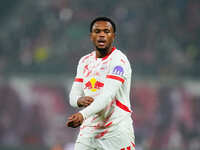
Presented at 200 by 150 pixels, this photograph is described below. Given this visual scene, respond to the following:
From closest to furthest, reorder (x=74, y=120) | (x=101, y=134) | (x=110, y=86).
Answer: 1. (x=74, y=120)
2. (x=110, y=86)
3. (x=101, y=134)

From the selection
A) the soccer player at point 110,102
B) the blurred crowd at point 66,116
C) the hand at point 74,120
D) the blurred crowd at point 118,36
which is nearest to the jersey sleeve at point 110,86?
the soccer player at point 110,102

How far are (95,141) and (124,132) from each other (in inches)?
11.9

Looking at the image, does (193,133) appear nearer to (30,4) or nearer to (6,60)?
(6,60)

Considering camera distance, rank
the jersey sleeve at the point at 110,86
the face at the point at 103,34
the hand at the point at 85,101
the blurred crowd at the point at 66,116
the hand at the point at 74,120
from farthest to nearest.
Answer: the blurred crowd at the point at 66,116 < the face at the point at 103,34 < the hand at the point at 85,101 < the jersey sleeve at the point at 110,86 < the hand at the point at 74,120

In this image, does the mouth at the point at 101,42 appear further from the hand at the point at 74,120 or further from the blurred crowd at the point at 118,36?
the blurred crowd at the point at 118,36

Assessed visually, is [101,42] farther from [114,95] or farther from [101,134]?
[101,134]

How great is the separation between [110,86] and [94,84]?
0.90 feet

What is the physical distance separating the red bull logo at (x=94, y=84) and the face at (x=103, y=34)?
1.06 feet

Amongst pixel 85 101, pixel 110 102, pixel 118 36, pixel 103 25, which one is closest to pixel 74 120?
pixel 85 101

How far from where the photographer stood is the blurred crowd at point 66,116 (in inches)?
537

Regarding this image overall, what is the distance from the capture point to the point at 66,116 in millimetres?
14445

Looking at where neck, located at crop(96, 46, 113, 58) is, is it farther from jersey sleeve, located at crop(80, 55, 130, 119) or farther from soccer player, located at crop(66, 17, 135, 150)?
jersey sleeve, located at crop(80, 55, 130, 119)

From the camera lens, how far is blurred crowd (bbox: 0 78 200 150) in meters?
13.6

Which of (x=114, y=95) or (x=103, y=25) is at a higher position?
(x=103, y=25)
